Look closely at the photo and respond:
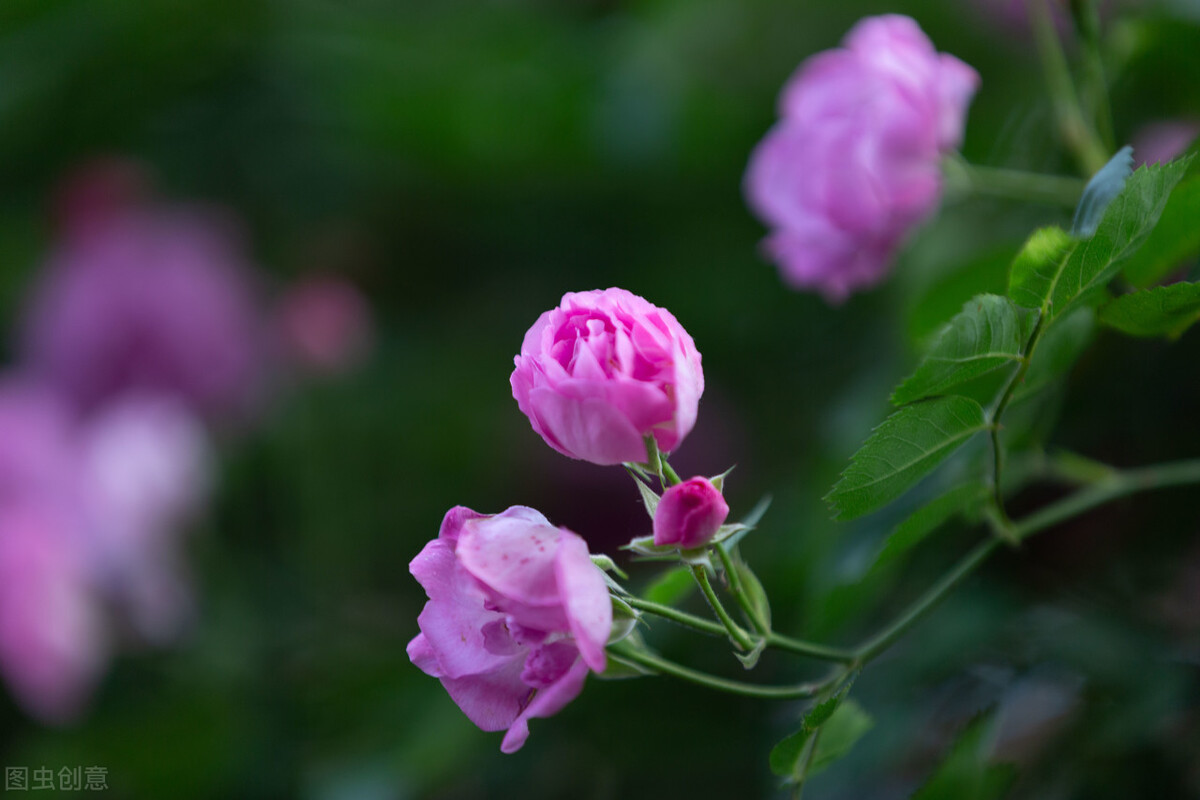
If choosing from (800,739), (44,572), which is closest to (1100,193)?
(800,739)

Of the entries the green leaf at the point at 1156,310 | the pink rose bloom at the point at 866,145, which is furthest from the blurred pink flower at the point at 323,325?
the green leaf at the point at 1156,310

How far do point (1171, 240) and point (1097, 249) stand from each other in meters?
0.05

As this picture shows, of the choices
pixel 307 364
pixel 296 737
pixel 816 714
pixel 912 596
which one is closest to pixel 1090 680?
pixel 912 596

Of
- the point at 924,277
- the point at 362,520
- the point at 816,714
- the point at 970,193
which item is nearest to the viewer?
the point at 816,714

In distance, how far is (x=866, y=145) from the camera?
26cm

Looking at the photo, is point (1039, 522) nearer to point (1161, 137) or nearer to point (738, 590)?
point (738, 590)

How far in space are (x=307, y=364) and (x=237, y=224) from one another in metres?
0.12

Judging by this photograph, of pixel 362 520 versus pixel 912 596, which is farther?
pixel 362 520

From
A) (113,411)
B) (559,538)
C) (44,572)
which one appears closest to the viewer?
(559,538)

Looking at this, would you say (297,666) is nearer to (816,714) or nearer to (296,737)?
(296,737)

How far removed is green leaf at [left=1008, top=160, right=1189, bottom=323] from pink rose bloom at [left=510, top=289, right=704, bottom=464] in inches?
2.5

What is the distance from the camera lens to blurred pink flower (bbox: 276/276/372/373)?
64 centimetres

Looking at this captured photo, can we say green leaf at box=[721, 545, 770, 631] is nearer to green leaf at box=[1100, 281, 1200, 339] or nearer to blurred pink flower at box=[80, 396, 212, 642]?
green leaf at box=[1100, 281, 1200, 339]

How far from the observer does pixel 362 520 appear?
0.64 metres
